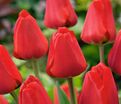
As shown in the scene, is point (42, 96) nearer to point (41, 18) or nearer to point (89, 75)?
point (89, 75)

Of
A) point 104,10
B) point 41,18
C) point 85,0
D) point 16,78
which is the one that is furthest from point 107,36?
point 41,18

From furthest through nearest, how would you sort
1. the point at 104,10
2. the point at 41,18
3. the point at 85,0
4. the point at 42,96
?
the point at 41,18 → the point at 85,0 → the point at 104,10 → the point at 42,96

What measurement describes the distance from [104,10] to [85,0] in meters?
1.46

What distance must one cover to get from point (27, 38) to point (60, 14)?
→ 10 cm

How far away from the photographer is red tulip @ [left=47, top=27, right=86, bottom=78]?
0.80 metres

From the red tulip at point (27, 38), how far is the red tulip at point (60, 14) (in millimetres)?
63

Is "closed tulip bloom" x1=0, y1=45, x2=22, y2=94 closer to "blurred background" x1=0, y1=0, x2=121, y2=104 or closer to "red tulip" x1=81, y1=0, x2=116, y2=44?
"red tulip" x1=81, y1=0, x2=116, y2=44

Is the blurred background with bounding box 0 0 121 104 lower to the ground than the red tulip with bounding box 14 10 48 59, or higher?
lower

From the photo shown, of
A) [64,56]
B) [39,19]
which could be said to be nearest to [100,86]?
[64,56]

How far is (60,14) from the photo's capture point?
0.92 m

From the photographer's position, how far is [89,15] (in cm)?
88

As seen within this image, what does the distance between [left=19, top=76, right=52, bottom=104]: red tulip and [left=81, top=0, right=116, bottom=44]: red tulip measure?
16 cm

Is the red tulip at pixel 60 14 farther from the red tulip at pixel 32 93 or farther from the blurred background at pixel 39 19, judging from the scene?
the blurred background at pixel 39 19

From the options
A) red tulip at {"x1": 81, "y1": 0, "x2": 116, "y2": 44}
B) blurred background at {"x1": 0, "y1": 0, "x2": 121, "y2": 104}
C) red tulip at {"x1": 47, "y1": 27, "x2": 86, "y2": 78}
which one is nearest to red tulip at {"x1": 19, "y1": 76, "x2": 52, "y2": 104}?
red tulip at {"x1": 47, "y1": 27, "x2": 86, "y2": 78}
